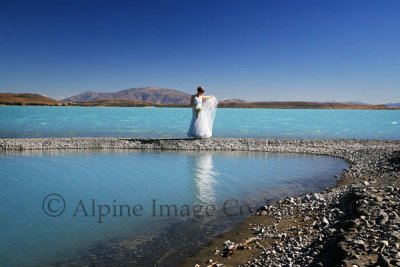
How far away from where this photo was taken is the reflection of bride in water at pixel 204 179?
1300cm

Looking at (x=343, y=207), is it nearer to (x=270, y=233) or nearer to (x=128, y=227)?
(x=270, y=233)

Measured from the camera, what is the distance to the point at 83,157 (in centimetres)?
2308

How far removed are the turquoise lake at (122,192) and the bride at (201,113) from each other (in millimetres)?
4628

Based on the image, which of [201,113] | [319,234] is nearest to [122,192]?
[319,234]

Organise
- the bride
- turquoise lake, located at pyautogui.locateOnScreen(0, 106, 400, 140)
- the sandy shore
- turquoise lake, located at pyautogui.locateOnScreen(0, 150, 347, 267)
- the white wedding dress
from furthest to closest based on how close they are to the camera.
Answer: turquoise lake, located at pyautogui.locateOnScreen(0, 106, 400, 140) → the white wedding dress → the bride → turquoise lake, located at pyautogui.locateOnScreen(0, 150, 347, 267) → the sandy shore

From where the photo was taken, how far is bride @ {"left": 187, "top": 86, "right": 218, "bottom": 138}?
2766 cm

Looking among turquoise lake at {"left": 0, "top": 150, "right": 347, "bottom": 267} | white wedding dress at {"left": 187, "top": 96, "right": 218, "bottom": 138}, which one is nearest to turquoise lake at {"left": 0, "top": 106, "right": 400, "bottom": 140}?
white wedding dress at {"left": 187, "top": 96, "right": 218, "bottom": 138}

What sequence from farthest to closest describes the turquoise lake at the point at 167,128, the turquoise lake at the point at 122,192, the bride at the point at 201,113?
1. the turquoise lake at the point at 167,128
2. the bride at the point at 201,113
3. the turquoise lake at the point at 122,192

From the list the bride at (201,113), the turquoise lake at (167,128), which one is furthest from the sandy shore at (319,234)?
the turquoise lake at (167,128)

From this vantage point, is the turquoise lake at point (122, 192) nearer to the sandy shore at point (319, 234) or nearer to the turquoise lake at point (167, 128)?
the sandy shore at point (319, 234)

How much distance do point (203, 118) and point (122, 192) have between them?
15.8m

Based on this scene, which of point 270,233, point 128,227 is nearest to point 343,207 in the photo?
point 270,233

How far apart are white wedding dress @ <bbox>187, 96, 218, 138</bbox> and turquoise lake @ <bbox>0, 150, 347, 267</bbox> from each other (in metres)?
4.81

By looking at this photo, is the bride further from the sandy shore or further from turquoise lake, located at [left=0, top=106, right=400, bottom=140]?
the sandy shore
